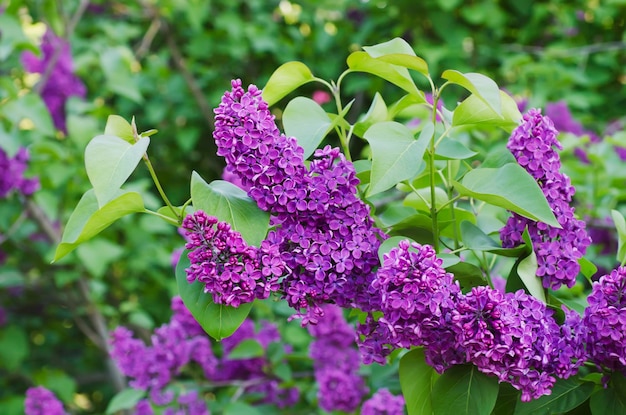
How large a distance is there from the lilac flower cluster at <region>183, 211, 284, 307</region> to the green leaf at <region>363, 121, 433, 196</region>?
0.11 metres

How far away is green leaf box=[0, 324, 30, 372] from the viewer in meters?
2.40

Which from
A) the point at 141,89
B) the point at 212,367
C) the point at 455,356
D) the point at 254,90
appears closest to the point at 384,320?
the point at 455,356

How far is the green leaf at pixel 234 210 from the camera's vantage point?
0.69 meters

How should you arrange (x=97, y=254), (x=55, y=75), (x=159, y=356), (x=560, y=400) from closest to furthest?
(x=560, y=400)
(x=159, y=356)
(x=97, y=254)
(x=55, y=75)

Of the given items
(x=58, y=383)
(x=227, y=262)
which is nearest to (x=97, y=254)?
(x=58, y=383)

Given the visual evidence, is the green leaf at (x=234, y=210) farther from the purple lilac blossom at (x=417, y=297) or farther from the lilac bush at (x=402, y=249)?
the purple lilac blossom at (x=417, y=297)

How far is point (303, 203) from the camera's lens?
688mm

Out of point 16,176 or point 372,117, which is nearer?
point 372,117

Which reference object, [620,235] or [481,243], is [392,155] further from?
[620,235]

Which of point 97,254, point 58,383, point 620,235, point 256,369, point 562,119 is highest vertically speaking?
point 620,235

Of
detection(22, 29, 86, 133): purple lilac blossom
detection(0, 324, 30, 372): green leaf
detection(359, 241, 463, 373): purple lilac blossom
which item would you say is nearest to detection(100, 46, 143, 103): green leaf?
detection(22, 29, 86, 133): purple lilac blossom

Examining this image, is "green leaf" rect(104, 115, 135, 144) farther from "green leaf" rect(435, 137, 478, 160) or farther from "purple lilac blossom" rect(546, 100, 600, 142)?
"purple lilac blossom" rect(546, 100, 600, 142)

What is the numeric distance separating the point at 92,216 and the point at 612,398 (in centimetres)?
51

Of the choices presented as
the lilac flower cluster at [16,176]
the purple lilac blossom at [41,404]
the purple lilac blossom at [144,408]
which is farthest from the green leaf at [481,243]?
the lilac flower cluster at [16,176]
